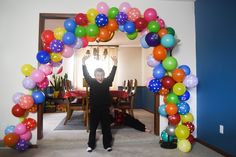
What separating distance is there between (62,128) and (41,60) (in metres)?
1.84

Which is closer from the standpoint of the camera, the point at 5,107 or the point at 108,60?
the point at 5,107

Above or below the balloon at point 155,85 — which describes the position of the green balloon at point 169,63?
above

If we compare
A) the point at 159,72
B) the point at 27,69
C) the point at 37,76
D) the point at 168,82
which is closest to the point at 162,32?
the point at 159,72

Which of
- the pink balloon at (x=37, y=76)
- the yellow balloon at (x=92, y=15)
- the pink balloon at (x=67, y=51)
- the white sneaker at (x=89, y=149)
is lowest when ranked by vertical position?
the white sneaker at (x=89, y=149)

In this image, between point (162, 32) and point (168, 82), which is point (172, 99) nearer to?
point (168, 82)

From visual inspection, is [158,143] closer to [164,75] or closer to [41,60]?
[164,75]

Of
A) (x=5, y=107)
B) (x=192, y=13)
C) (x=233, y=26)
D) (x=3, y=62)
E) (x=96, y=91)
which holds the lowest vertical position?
(x=5, y=107)

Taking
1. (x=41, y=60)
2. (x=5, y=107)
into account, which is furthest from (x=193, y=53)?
(x=5, y=107)

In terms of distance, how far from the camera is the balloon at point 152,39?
3029 millimetres

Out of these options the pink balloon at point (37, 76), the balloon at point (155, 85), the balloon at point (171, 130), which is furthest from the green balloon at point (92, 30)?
the balloon at point (171, 130)

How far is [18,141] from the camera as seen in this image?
3.08 m

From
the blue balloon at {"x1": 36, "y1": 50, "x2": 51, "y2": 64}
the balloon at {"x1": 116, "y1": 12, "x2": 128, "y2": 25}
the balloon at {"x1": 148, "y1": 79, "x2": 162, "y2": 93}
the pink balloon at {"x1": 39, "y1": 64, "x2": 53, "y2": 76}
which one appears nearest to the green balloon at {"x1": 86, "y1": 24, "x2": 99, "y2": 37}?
the balloon at {"x1": 116, "y1": 12, "x2": 128, "y2": 25}

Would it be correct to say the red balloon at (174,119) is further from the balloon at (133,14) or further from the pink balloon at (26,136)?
the pink balloon at (26,136)

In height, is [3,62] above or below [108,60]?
below
